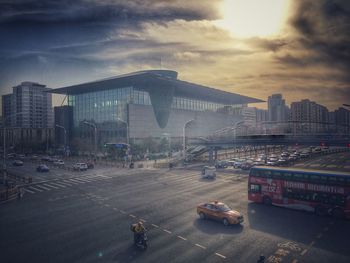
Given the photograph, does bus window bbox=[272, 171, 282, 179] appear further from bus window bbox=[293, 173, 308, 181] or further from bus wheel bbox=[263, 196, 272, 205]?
bus wheel bbox=[263, 196, 272, 205]

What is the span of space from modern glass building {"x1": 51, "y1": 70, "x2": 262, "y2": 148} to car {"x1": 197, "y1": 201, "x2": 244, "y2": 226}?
63176 millimetres

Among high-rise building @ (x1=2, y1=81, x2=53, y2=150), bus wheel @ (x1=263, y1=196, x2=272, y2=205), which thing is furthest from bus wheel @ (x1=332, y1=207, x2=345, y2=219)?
high-rise building @ (x1=2, y1=81, x2=53, y2=150)

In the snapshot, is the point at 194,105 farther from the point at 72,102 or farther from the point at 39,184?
the point at 39,184

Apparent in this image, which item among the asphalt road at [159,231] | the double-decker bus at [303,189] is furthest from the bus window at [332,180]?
the asphalt road at [159,231]

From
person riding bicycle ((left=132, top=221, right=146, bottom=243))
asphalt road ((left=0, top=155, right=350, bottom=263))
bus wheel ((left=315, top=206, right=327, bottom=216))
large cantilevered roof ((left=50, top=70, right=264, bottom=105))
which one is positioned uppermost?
large cantilevered roof ((left=50, top=70, right=264, bottom=105))

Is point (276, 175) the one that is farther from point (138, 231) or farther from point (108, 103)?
point (108, 103)

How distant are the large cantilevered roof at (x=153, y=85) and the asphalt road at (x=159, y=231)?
64432 mm

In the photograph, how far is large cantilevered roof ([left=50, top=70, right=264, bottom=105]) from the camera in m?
91.4

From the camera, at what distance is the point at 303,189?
23.8m

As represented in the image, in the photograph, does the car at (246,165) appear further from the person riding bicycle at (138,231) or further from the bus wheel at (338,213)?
the person riding bicycle at (138,231)

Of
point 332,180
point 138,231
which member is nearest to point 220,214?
point 138,231

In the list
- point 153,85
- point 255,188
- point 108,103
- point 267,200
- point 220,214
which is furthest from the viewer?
point 108,103

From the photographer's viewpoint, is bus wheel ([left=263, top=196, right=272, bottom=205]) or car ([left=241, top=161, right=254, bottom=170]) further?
car ([left=241, top=161, right=254, bottom=170])

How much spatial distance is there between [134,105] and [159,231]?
256ft
